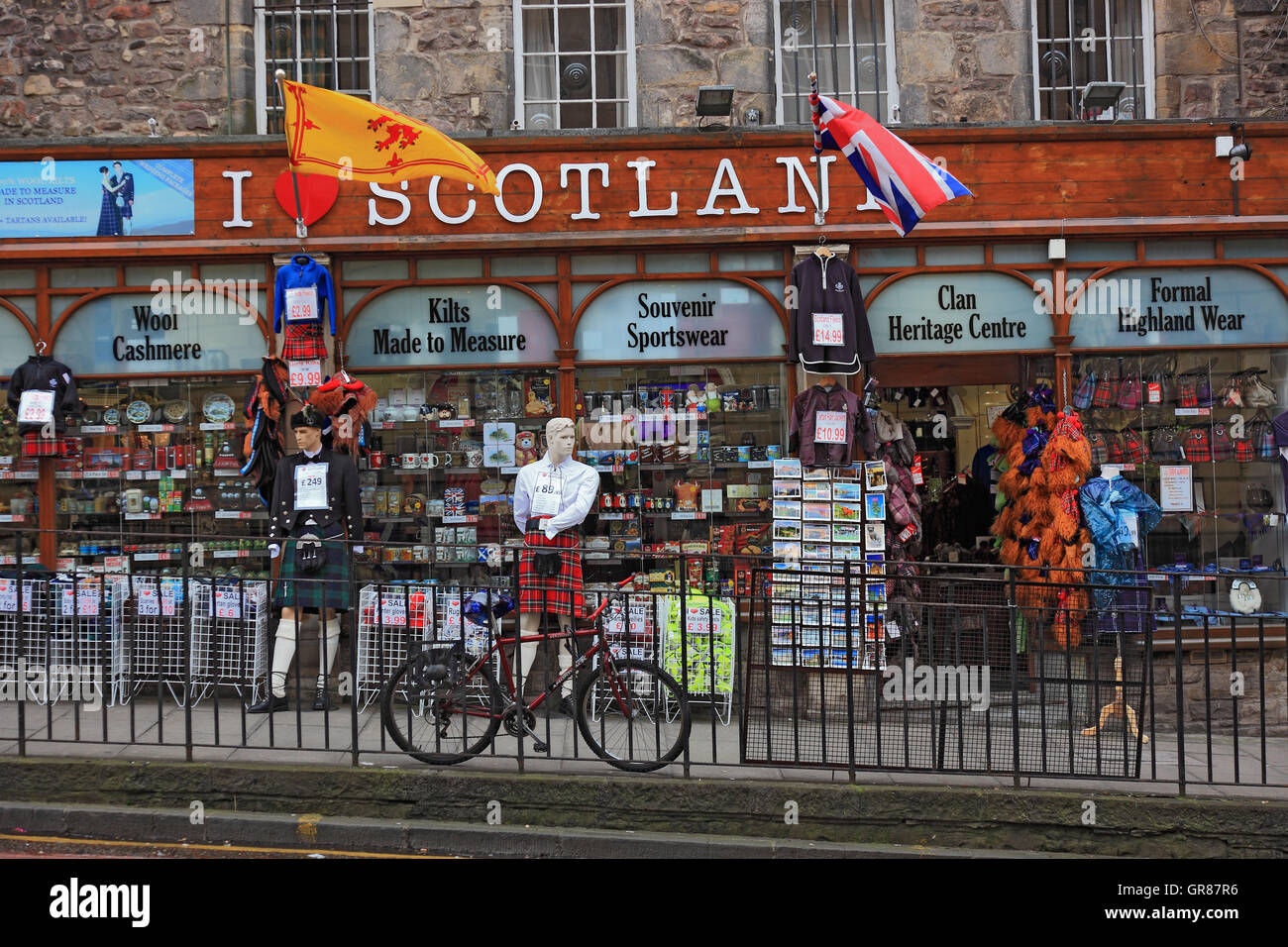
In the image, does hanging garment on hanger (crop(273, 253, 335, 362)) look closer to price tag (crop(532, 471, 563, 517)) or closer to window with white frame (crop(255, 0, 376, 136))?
window with white frame (crop(255, 0, 376, 136))

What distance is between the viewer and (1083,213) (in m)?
10.4

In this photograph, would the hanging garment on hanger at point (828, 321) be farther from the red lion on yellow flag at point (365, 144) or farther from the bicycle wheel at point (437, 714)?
the bicycle wheel at point (437, 714)

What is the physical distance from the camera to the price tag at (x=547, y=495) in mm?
9117

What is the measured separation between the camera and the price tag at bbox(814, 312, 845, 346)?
990 centimetres

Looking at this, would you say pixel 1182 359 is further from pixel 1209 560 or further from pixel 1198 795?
pixel 1198 795

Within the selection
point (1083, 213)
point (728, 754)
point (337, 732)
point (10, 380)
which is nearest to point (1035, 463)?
point (1083, 213)

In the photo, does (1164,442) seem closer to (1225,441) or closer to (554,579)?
(1225,441)

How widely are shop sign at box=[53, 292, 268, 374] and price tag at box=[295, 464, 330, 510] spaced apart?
166 centimetres

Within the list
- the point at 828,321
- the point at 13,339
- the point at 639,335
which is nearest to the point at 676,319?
the point at 639,335

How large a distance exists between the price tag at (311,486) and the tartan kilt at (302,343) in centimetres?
126

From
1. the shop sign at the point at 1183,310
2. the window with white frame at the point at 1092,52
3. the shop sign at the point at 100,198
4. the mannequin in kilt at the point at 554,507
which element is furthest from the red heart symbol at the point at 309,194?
the shop sign at the point at 1183,310

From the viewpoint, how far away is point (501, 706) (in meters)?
7.41

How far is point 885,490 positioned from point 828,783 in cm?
360

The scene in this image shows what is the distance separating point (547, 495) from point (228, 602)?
2438 mm
